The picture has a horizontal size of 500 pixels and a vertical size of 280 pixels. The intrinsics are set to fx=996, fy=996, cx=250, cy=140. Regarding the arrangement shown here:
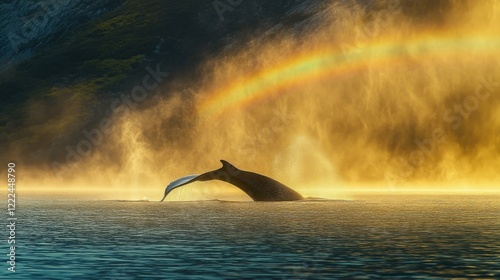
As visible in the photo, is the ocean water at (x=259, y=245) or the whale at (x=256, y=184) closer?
the ocean water at (x=259, y=245)

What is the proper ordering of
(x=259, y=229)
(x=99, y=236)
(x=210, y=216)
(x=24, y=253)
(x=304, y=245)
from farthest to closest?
(x=210, y=216), (x=259, y=229), (x=99, y=236), (x=304, y=245), (x=24, y=253)

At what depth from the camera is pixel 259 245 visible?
44.9 metres

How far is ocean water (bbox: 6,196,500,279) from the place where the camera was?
36.0 meters

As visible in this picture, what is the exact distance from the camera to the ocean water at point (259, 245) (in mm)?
36000

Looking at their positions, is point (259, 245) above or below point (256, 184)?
below

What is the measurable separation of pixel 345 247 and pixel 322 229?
367 inches

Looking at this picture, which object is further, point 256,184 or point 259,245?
point 256,184

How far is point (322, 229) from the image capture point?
5338 cm

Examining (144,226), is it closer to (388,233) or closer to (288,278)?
(388,233)

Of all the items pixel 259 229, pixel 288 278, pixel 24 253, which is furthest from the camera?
pixel 259 229

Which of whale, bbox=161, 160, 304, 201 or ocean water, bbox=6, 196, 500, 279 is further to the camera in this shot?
whale, bbox=161, 160, 304, 201

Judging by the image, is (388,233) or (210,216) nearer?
(388,233)

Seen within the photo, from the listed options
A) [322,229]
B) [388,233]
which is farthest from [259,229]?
[388,233]

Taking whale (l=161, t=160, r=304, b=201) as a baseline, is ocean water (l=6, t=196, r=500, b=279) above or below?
below
